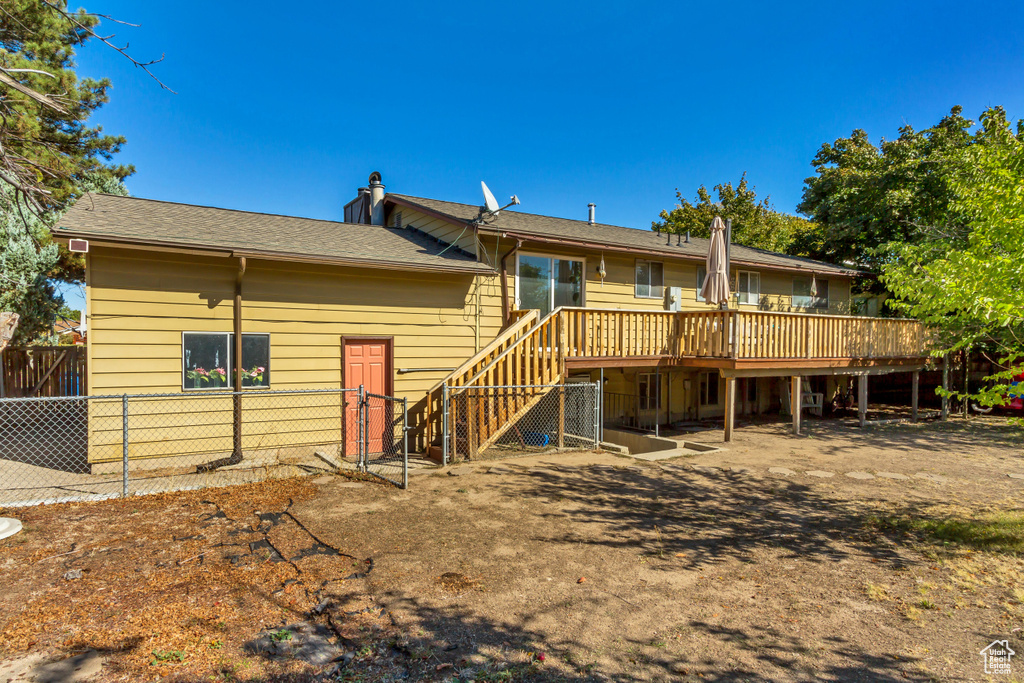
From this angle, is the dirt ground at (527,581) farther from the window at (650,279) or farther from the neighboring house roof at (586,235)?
the window at (650,279)

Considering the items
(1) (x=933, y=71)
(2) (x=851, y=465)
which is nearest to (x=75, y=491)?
(2) (x=851, y=465)

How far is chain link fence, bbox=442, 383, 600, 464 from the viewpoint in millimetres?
8928

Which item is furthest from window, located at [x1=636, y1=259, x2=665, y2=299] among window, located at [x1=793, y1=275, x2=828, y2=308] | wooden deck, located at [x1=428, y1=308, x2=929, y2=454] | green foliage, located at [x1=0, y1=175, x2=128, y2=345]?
green foliage, located at [x1=0, y1=175, x2=128, y2=345]

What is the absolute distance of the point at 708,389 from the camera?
16266 mm

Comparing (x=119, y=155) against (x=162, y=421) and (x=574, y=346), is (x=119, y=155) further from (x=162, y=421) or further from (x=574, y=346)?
(x=574, y=346)

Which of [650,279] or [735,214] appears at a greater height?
[735,214]

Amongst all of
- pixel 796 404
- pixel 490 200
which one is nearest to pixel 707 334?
pixel 796 404

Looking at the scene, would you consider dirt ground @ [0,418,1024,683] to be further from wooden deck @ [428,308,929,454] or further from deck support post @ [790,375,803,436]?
deck support post @ [790,375,803,436]

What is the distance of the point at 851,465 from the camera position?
30.6ft

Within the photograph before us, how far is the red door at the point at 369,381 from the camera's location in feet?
32.3
